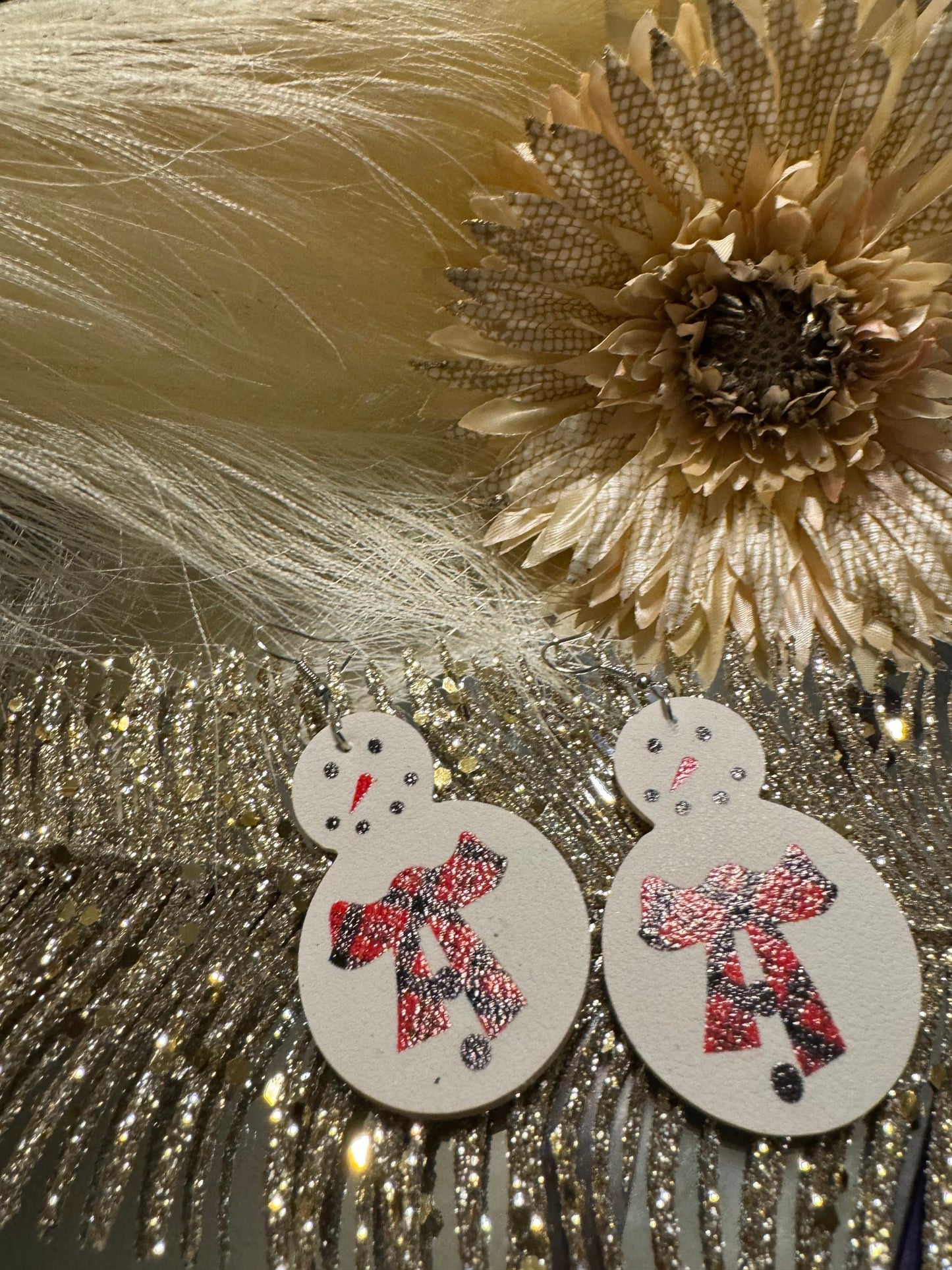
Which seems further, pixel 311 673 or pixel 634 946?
pixel 311 673

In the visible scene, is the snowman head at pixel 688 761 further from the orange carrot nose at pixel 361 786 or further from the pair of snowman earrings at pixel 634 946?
the orange carrot nose at pixel 361 786

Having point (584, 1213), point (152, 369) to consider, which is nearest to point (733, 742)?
Result: point (584, 1213)

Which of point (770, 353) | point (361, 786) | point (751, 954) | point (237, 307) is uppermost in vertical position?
point (237, 307)

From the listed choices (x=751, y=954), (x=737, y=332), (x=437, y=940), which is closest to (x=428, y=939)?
(x=437, y=940)

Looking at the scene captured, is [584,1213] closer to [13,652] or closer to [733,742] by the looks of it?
[733,742]

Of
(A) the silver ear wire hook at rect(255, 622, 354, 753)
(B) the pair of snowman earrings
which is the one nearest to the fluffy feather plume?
(A) the silver ear wire hook at rect(255, 622, 354, 753)

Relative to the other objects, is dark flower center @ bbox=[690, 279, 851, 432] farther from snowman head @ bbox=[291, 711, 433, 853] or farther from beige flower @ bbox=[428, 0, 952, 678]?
snowman head @ bbox=[291, 711, 433, 853]

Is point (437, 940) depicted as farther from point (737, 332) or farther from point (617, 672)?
point (737, 332)
